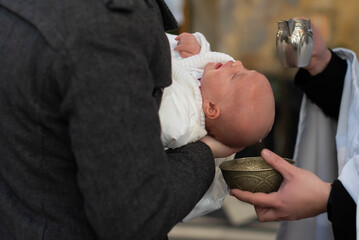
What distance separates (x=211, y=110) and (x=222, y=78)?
96mm

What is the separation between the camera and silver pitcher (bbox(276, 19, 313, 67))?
4.72 feet

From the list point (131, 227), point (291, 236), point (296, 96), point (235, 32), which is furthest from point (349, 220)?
point (235, 32)

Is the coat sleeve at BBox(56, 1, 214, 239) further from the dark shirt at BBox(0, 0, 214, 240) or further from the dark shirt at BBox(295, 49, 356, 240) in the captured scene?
the dark shirt at BBox(295, 49, 356, 240)

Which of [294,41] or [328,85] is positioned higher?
[294,41]

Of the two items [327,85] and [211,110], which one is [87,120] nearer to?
[211,110]

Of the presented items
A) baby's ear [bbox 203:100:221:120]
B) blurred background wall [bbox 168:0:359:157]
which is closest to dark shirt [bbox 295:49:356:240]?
baby's ear [bbox 203:100:221:120]

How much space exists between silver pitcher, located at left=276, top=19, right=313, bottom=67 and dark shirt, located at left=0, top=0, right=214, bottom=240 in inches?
28.2

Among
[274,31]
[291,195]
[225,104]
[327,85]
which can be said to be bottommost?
[274,31]

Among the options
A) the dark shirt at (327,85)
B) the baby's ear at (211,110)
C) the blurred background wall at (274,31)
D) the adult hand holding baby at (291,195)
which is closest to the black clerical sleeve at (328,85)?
the dark shirt at (327,85)

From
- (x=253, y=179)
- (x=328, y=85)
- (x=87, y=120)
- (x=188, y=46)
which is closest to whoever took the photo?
(x=87, y=120)

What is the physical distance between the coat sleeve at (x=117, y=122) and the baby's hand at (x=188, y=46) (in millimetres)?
531

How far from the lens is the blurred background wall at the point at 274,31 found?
401 centimetres

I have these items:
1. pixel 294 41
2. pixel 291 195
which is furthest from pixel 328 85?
pixel 291 195

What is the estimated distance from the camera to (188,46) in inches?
53.0
